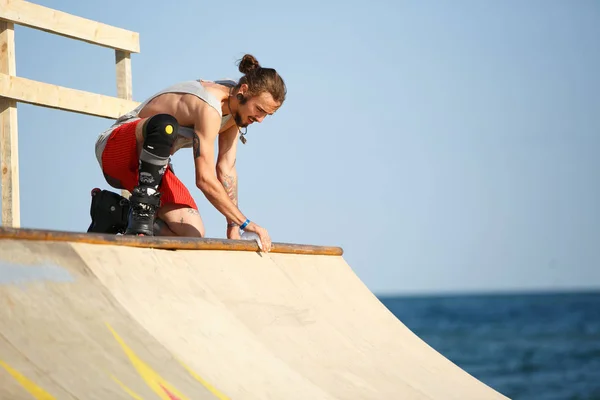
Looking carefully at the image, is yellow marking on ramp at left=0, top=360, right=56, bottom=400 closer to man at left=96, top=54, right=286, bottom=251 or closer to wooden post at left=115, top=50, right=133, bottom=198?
man at left=96, top=54, right=286, bottom=251

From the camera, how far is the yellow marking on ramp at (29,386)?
301 centimetres

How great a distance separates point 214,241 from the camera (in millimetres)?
4652

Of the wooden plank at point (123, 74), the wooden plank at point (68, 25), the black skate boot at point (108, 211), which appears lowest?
the black skate boot at point (108, 211)

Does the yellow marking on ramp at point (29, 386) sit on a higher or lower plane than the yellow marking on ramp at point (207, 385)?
higher

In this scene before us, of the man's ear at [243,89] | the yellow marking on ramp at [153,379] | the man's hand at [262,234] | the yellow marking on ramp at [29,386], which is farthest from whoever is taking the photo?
the man's ear at [243,89]

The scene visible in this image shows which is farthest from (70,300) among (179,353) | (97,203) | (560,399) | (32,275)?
(560,399)

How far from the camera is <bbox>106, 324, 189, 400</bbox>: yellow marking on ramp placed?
337 cm

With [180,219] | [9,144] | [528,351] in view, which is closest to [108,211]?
[180,219]

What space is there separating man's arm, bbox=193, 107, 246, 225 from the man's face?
261 millimetres

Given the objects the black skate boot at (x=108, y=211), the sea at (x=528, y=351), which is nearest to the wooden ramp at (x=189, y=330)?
the black skate boot at (x=108, y=211)

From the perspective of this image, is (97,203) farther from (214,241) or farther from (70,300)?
(70,300)

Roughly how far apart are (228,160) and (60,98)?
46.1 inches

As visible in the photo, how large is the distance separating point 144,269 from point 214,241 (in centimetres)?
66

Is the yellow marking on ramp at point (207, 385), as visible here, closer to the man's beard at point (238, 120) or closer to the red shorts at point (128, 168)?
the red shorts at point (128, 168)
